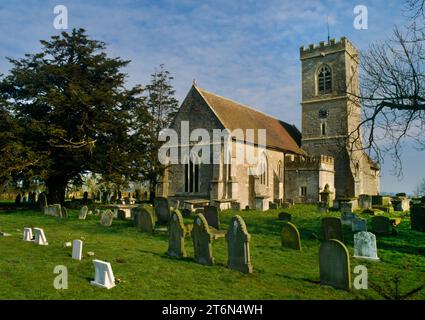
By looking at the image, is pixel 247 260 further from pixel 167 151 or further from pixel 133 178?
pixel 167 151

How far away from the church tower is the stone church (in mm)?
76

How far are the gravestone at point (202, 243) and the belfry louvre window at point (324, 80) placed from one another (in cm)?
2810

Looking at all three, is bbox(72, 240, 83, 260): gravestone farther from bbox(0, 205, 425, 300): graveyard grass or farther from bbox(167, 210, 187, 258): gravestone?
bbox(167, 210, 187, 258): gravestone

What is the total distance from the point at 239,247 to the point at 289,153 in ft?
78.4

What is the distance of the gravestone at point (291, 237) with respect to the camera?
9484mm

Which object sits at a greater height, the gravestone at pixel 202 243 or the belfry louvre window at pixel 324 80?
the belfry louvre window at pixel 324 80

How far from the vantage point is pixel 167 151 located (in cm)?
2580

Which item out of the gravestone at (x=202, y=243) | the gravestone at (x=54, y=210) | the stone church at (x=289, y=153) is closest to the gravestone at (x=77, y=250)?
the gravestone at (x=202, y=243)

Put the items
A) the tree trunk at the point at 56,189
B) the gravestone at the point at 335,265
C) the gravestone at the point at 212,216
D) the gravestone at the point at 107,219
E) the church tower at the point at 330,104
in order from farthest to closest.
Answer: the church tower at the point at 330,104 < the tree trunk at the point at 56,189 < the gravestone at the point at 107,219 < the gravestone at the point at 212,216 < the gravestone at the point at 335,265

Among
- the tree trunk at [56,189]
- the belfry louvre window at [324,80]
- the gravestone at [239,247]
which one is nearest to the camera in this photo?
the gravestone at [239,247]

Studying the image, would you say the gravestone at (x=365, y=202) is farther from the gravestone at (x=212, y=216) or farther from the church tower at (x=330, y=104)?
the gravestone at (x=212, y=216)

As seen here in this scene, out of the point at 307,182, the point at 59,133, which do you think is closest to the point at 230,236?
the point at 59,133

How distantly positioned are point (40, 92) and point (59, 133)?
3.85m

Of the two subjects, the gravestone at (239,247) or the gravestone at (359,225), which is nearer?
the gravestone at (239,247)
